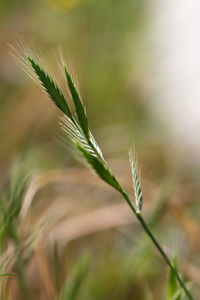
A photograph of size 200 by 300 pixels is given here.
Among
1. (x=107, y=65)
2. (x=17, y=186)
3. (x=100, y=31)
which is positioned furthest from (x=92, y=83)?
(x=17, y=186)

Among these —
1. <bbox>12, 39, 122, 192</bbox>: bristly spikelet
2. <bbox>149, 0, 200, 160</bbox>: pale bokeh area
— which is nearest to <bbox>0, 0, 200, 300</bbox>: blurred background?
<bbox>149, 0, 200, 160</bbox>: pale bokeh area

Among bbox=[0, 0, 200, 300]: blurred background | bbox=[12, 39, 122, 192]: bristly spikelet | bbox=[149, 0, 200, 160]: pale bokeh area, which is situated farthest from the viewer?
bbox=[149, 0, 200, 160]: pale bokeh area

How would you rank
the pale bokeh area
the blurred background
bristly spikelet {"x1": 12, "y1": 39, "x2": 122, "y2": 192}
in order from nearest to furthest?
bristly spikelet {"x1": 12, "y1": 39, "x2": 122, "y2": 192} → the blurred background → the pale bokeh area

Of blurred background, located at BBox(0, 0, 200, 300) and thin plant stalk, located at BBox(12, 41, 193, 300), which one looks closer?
thin plant stalk, located at BBox(12, 41, 193, 300)

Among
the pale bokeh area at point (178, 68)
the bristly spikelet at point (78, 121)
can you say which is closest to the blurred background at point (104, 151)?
the pale bokeh area at point (178, 68)

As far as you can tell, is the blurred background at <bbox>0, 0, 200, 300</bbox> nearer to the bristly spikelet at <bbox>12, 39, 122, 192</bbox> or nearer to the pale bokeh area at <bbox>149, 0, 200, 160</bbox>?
the pale bokeh area at <bbox>149, 0, 200, 160</bbox>

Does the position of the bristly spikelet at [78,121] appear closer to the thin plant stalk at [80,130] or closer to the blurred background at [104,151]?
the thin plant stalk at [80,130]

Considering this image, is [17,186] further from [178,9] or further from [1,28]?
[178,9]

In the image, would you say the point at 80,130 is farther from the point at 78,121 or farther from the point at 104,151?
the point at 104,151
